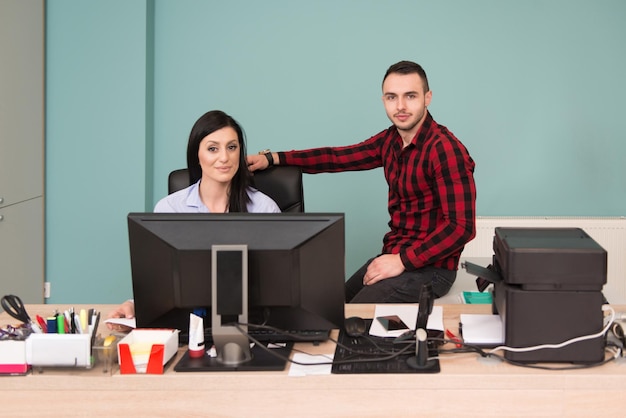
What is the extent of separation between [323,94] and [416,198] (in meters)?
1.26

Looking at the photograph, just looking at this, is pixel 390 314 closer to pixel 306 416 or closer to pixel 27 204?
pixel 306 416

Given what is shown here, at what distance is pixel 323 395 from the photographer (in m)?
1.81

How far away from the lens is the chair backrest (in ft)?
9.79

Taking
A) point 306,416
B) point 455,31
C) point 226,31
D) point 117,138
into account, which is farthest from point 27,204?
point 306,416

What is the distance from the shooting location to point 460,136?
4.19m

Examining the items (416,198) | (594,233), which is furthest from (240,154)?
(594,233)

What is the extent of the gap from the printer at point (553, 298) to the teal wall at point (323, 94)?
93.3 inches

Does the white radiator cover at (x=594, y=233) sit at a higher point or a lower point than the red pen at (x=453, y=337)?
higher

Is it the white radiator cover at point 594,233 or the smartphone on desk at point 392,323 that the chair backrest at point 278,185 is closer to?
the smartphone on desk at point 392,323

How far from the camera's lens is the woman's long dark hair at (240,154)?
2818mm

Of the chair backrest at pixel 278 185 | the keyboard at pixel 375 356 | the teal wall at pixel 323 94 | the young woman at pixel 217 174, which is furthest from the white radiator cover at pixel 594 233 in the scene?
the keyboard at pixel 375 356

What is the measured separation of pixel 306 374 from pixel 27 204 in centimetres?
265

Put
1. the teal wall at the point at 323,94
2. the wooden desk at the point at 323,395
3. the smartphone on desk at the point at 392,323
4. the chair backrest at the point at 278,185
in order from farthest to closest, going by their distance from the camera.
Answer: the teal wall at the point at 323,94 < the chair backrest at the point at 278,185 < the smartphone on desk at the point at 392,323 < the wooden desk at the point at 323,395

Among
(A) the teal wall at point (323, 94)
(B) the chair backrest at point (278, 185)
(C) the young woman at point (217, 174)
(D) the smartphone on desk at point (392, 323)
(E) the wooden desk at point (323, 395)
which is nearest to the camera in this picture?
(E) the wooden desk at point (323, 395)
